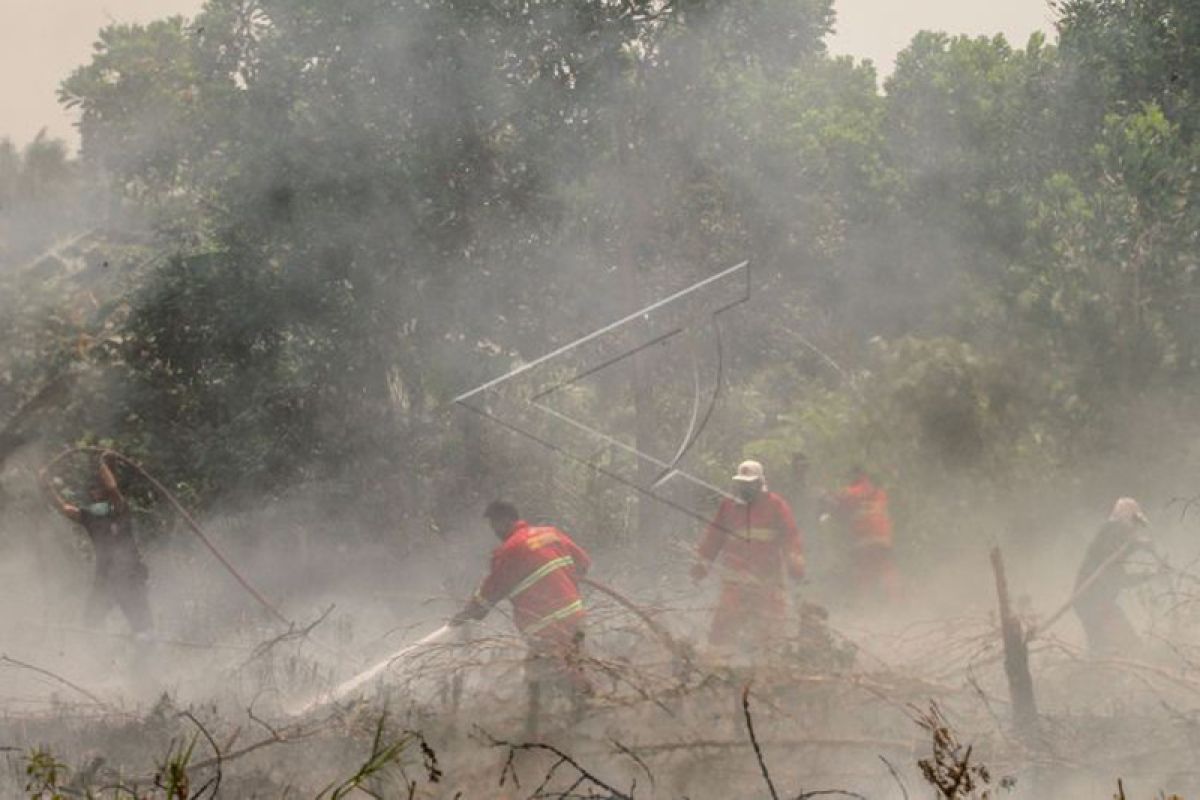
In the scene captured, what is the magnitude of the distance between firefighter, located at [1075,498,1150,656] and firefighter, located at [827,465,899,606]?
2.23 m

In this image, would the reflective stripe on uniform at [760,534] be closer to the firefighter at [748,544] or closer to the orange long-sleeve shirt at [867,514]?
the firefighter at [748,544]

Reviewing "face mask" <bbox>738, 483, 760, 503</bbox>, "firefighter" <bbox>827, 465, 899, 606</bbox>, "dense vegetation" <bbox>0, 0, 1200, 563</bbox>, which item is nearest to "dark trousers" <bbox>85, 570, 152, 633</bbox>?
"dense vegetation" <bbox>0, 0, 1200, 563</bbox>

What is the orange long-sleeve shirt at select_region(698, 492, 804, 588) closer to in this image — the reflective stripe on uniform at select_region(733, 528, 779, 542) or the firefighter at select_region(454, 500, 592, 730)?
the reflective stripe on uniform at select_region(733, 528, 779, 542)

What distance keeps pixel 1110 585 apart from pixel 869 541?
247 cm

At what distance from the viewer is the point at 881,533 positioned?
38.2 feet

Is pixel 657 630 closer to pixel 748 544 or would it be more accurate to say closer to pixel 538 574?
pixel 538 574

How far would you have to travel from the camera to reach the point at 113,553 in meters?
10.5

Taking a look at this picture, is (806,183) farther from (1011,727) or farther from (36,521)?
(1011,727)

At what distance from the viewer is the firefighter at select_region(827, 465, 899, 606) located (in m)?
11.6

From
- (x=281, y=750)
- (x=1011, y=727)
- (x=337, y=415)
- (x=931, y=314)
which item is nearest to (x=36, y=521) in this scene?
(x=337, y=415)

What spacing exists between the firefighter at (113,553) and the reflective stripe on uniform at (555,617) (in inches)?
150

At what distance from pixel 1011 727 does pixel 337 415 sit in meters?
10.1

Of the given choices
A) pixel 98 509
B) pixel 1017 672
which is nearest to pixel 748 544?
pixel 1017 672

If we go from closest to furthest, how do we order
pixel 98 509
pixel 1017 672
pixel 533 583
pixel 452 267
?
pixel 1017 672 → pixel 533 583 → pixel 98 509 → pixel 452 267
